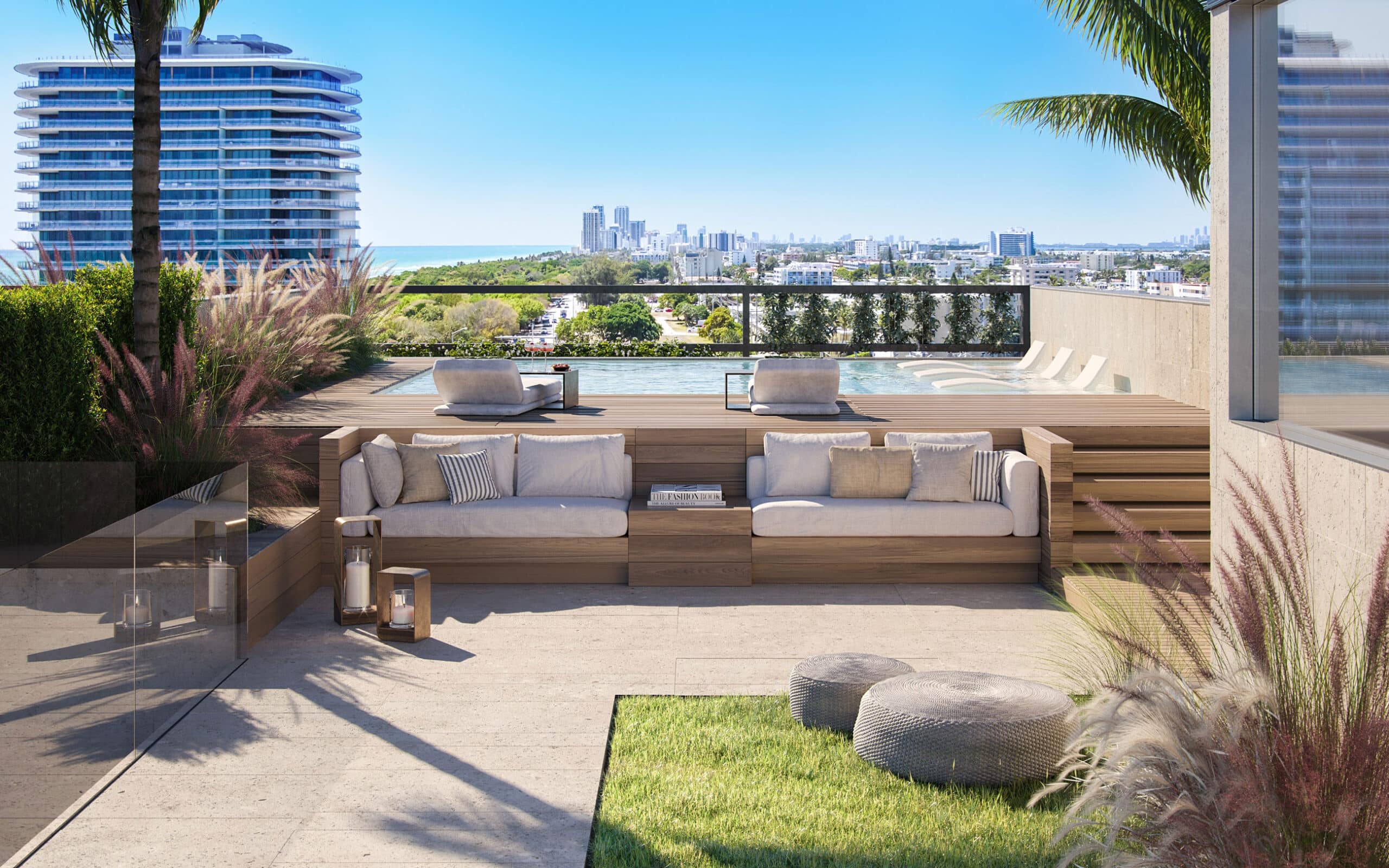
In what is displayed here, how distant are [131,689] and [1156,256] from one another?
921 centimetres

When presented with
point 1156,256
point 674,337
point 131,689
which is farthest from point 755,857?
point 674,337

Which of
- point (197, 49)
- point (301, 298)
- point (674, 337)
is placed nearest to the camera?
point (301, 298)

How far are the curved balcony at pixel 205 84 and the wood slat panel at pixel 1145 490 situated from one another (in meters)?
93.7

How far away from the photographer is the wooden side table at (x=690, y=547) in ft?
21.1

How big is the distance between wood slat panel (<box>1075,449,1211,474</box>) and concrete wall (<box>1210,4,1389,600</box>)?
2407 millimetres

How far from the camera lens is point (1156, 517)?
6.56 m

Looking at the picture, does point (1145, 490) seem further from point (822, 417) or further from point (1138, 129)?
point (1138, 129)

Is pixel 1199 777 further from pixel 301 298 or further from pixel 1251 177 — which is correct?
pixel 301 298

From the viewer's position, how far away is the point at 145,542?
4.09 metres

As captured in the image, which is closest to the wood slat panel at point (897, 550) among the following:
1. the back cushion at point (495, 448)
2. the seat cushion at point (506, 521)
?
the seat cushion at point (506, 521)

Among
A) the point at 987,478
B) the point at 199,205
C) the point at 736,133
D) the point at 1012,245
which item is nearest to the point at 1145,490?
the point at 987,478

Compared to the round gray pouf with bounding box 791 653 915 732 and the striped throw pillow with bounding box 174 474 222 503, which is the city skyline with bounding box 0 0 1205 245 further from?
the striped throw pillow with bounding box 174 474 222 503

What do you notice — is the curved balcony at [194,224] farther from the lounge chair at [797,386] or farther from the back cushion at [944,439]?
the back cushion at [944,439]

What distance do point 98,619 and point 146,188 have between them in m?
3.42
